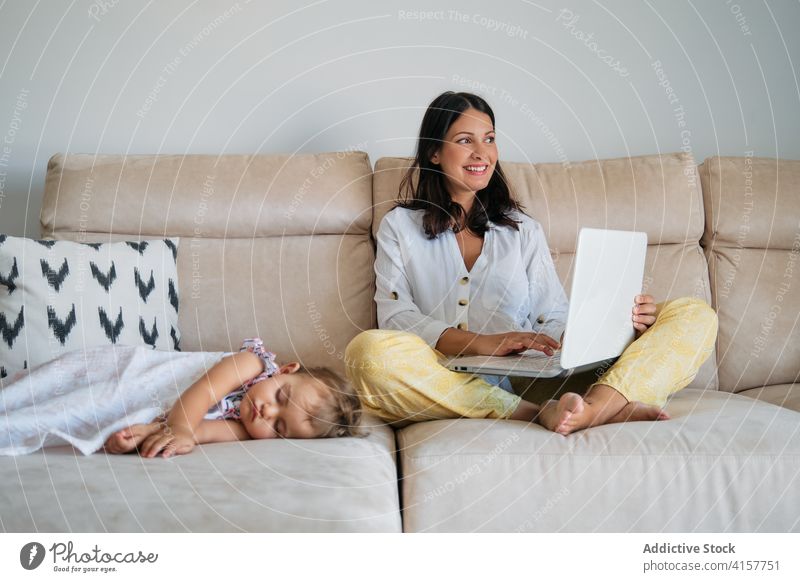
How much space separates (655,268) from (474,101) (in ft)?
1.90

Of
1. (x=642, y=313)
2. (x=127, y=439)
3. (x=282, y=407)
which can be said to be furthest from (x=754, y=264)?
(x=127, y=439)

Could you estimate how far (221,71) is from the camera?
1960 millimetres

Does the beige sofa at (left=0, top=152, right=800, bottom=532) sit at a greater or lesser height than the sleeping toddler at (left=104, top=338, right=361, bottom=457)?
greater

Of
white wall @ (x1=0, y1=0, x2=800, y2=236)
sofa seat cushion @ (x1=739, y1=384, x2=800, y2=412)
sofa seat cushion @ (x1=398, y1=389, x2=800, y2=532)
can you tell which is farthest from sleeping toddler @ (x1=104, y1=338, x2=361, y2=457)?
white wall @ (x1=0, y1=0, x2=800, y2=236)

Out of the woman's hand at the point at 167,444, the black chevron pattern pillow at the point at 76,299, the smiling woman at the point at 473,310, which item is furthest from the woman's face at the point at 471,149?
the woman's hand at the point at 167,444

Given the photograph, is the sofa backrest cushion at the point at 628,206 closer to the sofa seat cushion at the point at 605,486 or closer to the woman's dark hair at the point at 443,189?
the woman's dark hair at the point at 443,189

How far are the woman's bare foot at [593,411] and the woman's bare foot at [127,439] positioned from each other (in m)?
0.61

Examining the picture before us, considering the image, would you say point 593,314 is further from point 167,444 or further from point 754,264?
point 754,264

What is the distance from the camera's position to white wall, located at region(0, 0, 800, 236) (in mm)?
1942

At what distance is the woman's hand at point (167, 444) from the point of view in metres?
1.02

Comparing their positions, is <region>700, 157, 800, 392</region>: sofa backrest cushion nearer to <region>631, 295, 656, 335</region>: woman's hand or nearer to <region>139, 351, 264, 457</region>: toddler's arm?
<region>631, 295, 656, 335</region>: woman's hand

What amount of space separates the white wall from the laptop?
827 millimetres
